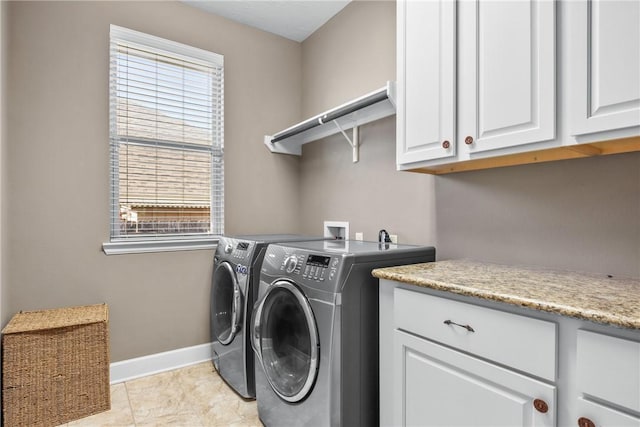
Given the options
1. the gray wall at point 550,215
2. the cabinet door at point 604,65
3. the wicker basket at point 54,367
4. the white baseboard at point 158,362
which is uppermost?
the cabinet door at point 604,65

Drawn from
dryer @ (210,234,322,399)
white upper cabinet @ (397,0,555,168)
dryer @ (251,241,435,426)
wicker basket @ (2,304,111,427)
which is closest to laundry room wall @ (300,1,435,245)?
dryer @ (251,241,435,426)

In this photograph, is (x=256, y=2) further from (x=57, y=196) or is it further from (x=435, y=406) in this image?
(x=435, y=406)

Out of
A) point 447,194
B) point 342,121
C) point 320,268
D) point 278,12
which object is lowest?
point 320,268

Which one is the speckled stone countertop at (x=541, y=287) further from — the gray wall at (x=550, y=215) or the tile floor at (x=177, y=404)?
the tile floor at (x=177, y=404)

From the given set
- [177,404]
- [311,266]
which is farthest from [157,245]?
[311,266]

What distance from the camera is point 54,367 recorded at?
1.89 m

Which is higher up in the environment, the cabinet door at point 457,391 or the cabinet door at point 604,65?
the cabinet door at point 604,65

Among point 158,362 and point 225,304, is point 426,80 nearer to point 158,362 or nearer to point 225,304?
point 225,304

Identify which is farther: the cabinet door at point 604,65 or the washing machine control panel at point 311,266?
the washing machine control panel at point 311,266

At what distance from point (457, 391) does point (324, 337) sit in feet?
1.77

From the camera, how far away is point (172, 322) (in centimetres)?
257

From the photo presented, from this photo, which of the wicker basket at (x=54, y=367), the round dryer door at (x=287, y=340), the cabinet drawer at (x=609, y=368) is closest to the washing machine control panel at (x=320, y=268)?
the round dryer door at (x=287, y=340)

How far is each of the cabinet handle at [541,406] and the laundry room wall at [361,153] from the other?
3.58 ft

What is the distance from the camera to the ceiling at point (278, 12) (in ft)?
8.41
